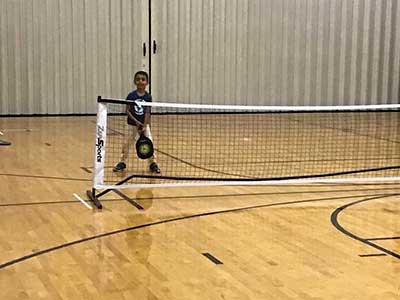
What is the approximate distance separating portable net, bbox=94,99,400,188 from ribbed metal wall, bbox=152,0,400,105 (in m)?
0.69

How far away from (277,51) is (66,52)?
20.6 ft

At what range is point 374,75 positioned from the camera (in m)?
22.1

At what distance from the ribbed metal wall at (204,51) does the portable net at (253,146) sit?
2.67 ft

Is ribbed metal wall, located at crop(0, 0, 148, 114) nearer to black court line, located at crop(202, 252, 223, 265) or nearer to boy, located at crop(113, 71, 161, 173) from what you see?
boy, located at crop(113, 71, 161, 173)

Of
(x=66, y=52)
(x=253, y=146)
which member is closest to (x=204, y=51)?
(x=66, y=52)

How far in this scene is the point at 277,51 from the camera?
21.4 metres

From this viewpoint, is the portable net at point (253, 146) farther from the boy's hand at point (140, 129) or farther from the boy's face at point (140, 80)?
the boy's face at point (140, 80)

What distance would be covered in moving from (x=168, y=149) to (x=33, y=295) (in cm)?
812

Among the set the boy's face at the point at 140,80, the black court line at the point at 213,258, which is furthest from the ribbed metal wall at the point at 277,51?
the black court line at the point at 213,258

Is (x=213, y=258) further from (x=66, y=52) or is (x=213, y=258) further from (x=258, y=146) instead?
(x=66, y=52)

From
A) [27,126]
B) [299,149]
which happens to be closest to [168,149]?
[299,149]

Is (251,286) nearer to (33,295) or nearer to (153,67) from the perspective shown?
(33,295)

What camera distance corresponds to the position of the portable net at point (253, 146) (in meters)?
9.98

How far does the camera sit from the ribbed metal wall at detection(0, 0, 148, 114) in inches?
757
